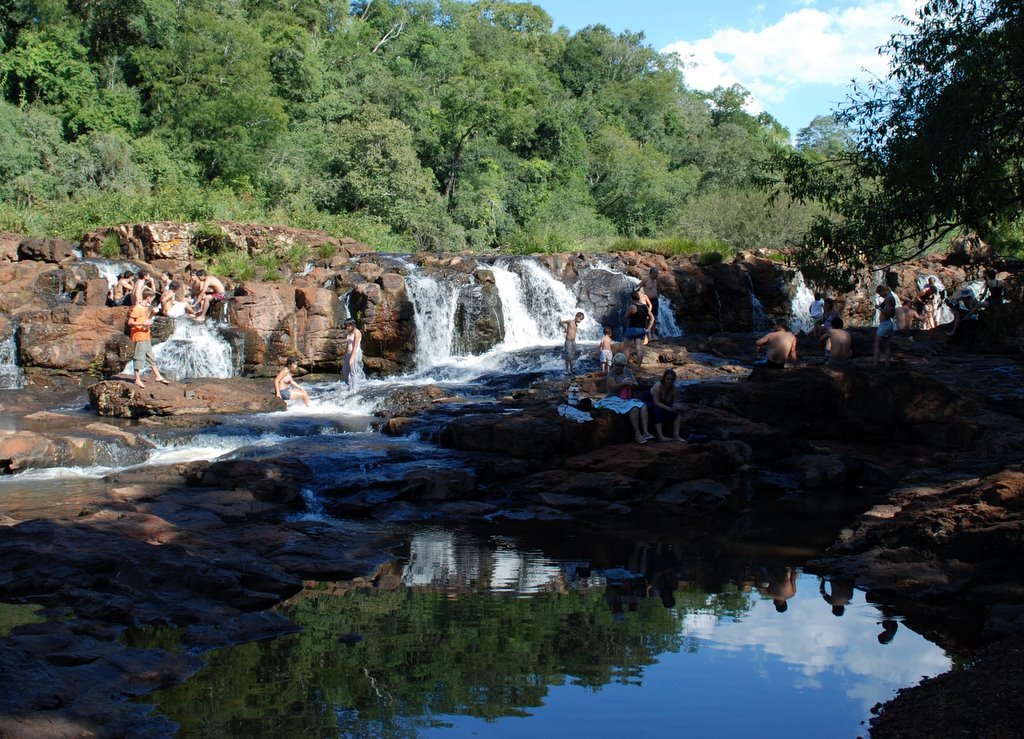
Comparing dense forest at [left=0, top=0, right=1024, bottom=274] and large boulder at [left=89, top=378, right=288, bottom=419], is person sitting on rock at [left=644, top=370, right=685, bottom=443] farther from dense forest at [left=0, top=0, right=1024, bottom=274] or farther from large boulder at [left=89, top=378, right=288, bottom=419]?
large boulder at [left=89, top=378, right=288, bottom=419]

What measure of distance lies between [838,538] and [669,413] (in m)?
4.58

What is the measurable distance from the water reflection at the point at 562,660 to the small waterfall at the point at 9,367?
44.2 ft

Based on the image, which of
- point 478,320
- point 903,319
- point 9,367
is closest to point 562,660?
point 9,367

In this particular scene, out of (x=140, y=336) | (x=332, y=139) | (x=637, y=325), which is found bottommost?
(x=140, y=336)

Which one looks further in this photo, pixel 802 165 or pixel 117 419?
pixel 117 419

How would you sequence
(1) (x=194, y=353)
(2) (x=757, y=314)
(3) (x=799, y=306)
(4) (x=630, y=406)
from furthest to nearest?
(3) (x=799, y=306) < (2) (x=757, y=314) < (1) (x=194, y=353) < (4) (x=630, y=406)

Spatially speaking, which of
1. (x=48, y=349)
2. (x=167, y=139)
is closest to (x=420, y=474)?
(x=48, y=349)

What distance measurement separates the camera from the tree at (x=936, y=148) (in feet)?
26.3

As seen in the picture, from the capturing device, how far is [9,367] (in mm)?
18938

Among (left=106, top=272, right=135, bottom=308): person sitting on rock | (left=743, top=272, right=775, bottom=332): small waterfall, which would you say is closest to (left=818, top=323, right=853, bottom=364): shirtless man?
(left=743, top=272, right=775, bottom=332): small waterfall

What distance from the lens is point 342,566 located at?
8.53 meters

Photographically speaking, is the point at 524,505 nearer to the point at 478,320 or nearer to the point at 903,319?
the point at 478,320

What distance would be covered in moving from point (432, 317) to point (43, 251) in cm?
940

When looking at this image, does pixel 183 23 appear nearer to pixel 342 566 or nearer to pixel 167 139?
pixel 167 139
